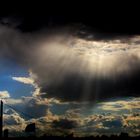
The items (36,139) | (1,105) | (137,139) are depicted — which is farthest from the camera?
(137,139)

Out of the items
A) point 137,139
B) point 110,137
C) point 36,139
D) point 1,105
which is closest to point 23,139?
point 36,139

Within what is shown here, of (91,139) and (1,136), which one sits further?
(91,139)

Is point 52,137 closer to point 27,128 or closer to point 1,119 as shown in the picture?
point 27,128

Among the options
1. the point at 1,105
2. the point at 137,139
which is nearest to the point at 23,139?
the point at 1,105

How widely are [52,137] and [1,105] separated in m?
12.0

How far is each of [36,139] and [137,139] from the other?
58.7 ft

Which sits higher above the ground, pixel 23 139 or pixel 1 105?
pixel 1 105

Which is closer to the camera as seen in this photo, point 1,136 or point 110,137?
point 1,136

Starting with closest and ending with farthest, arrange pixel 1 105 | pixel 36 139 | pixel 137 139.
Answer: pixel 1 105 → pixel 36 139 → pixel 137 139

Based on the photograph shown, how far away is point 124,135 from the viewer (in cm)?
8712

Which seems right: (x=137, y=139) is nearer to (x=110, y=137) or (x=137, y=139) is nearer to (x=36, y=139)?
(x=110, y=137)

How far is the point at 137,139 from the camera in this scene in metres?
86.9

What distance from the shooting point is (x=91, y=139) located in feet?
276

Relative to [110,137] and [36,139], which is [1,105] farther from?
[110,137]
